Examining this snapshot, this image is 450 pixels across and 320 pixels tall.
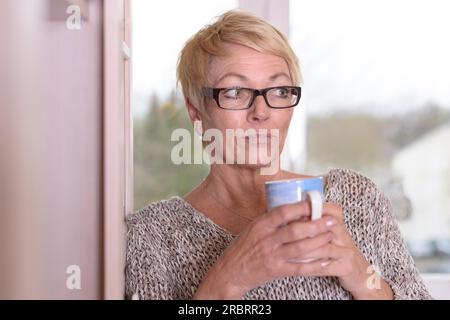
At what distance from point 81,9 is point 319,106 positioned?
41.1 inches

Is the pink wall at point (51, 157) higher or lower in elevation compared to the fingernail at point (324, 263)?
higher

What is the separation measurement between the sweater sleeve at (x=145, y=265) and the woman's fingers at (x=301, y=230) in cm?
31

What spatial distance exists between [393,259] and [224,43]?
0.56 metres

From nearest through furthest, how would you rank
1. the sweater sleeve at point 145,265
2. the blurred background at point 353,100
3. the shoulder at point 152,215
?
the sweater sleeve at point 145,265
the shoulder at point 152,215
the blurred background at point 353,100

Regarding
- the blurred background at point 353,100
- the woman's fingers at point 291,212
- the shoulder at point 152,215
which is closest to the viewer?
the woman's fingers at point 291,212

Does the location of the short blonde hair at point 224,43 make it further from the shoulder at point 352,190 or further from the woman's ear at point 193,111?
the shoulder at point 352,190

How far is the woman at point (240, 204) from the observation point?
1192 millimetres

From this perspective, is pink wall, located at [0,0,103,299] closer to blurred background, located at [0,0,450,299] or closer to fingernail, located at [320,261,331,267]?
fingernail, located at [320,261,331,267]

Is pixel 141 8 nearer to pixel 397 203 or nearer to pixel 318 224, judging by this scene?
pixel 397 203

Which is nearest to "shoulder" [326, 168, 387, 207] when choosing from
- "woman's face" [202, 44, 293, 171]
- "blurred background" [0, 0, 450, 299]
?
"woman's face" [202, 44, 293, 171]

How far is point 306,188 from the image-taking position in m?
0.93

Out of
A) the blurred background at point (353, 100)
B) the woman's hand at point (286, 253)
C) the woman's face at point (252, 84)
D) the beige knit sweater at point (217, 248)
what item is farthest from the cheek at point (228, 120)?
the blurred background at point (353, 100)

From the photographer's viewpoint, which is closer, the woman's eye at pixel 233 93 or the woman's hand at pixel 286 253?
the woman's hand at pixel 286 253

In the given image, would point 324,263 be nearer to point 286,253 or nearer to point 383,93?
point 286,253
